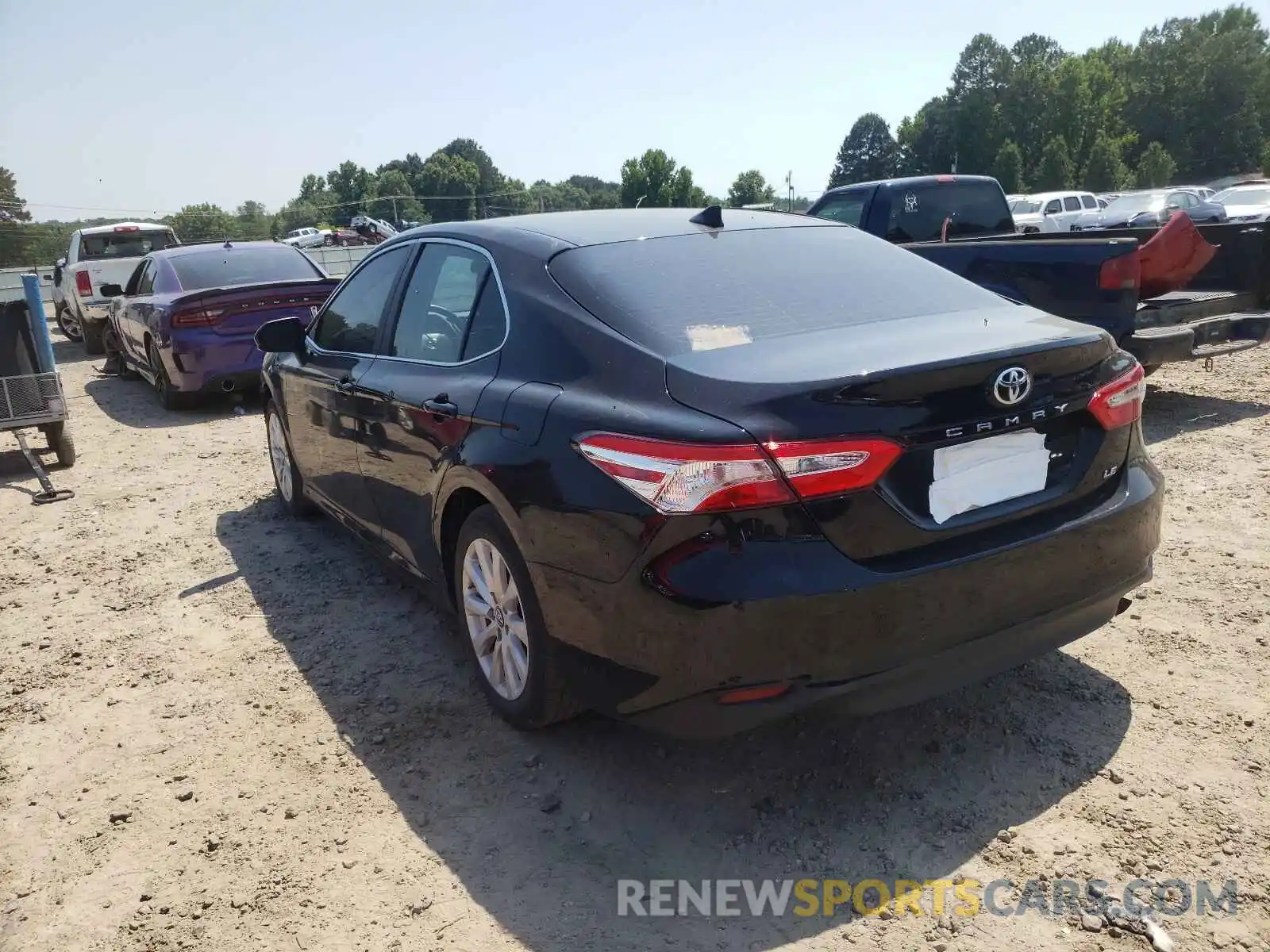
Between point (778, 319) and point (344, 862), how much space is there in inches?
78.4

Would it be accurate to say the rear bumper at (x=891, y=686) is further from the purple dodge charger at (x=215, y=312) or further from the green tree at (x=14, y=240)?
the green tree at (x=14, y=240)

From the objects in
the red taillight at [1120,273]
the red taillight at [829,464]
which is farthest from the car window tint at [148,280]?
the red taillight at [829,464]

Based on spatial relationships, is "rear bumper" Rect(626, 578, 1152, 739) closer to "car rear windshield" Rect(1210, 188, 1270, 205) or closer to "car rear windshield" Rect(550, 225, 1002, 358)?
"car rear windshield" Rect(550, 225, 1002, 358)

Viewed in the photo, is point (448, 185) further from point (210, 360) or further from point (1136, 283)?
point (1136, 283)

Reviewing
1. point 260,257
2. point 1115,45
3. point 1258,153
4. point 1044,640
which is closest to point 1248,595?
point 1044,640

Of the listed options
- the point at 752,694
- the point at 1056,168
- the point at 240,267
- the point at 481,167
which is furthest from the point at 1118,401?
the point at 481,167

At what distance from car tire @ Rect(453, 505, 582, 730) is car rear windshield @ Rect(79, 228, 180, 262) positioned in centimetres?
1379

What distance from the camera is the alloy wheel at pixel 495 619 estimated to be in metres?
3.04

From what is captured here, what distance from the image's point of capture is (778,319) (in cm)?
289

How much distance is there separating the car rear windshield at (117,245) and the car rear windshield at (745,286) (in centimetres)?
1388

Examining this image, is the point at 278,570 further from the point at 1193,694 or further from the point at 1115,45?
the point at 1115,45

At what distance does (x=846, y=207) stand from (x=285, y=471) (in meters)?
6.03

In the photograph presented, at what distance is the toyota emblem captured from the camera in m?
2.52

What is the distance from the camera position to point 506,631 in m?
3.13
